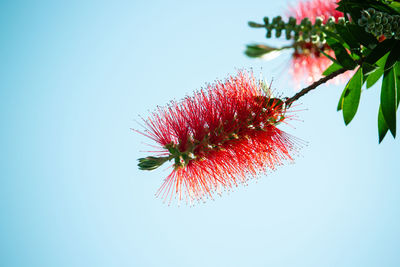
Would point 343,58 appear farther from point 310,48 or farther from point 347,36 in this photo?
point 310,48

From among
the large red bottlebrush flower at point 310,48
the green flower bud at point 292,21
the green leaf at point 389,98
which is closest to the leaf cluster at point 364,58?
the green leaf at point 389,98

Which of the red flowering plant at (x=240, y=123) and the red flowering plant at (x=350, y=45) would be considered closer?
the red flowering plant at (x=350, y=45)

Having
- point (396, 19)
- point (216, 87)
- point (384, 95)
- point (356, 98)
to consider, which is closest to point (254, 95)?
point (216, 87)

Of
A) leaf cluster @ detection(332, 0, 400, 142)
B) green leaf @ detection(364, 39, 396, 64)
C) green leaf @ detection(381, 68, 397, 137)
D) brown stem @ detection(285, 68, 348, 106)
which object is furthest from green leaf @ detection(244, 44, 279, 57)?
green leaf @ detection(381, 68, 397, 137)

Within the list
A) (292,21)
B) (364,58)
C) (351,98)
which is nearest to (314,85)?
(364,58)

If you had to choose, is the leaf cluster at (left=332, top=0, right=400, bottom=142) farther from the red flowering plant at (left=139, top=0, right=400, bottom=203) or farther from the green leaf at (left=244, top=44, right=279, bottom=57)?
the green leaf at (left=244, top=44, right=279, bottom=57)

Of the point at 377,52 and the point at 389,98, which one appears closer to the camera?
the point at 377,52

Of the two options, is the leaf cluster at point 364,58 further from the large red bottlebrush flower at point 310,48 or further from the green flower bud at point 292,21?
the green flower bud at point 292,21
